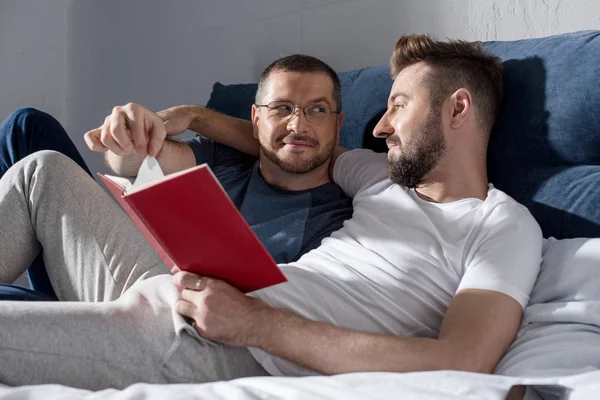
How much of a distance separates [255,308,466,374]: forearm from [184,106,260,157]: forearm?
78cm

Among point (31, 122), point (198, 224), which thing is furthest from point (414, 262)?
point (31, 122)

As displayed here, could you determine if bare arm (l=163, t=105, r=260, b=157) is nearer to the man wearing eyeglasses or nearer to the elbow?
the man wearing eyeglasses

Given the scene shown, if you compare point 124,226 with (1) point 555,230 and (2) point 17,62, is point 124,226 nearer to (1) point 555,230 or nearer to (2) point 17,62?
(1) point 555,230

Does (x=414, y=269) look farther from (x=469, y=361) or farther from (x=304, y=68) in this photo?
(x=304, y=68)

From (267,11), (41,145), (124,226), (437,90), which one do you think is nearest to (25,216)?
(124,226)

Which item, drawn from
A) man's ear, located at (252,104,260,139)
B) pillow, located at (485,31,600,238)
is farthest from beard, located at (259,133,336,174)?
pillow, located at (485,31,600,238)

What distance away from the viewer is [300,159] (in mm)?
1733

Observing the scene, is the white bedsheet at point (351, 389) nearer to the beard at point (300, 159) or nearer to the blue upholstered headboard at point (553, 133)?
the blue upholstered headboard at point (553, 133)

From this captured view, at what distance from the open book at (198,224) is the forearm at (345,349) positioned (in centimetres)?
10

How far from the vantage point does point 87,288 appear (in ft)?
4.64

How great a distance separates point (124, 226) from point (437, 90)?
727 millimetres

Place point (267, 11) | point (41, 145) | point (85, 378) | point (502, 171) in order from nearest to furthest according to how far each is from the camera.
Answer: point (85, 378) < point (502, 171) < point (41, 145) < point (267, 11)

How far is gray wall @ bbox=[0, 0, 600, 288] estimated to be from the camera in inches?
78.4

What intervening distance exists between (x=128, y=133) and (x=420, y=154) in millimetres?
600
